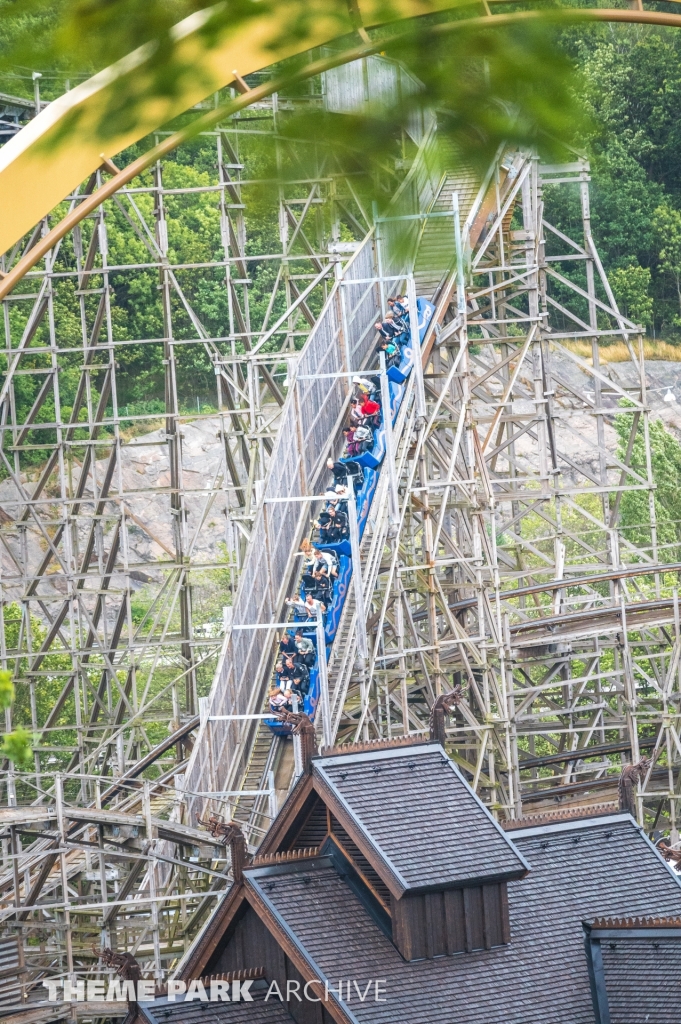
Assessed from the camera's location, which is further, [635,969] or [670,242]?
[670,242]

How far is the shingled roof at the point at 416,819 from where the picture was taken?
13031 millimetres

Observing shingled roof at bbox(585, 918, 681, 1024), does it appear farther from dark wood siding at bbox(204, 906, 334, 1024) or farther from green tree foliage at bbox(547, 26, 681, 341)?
green tree foliage at bbox(547, 26, 681, 341)

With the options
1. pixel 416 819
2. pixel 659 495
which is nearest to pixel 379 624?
pixel 416 819

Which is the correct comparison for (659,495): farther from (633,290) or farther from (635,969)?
(635,969)

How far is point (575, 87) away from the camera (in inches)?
158

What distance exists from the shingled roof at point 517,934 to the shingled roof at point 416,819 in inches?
20.8

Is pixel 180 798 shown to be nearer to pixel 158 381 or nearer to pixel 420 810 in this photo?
pixel 420 810

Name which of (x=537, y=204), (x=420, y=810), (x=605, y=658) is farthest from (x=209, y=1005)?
(x=605, y=658)

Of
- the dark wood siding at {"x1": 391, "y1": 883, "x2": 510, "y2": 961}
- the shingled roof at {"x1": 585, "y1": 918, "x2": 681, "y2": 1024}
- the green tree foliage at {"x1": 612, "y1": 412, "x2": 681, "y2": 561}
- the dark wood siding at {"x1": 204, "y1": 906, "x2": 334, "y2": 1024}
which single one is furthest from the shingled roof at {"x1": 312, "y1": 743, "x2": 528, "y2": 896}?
the green tree foliage at {"x1": 612, "y1": 412, "x2": 681, "y2": 561}

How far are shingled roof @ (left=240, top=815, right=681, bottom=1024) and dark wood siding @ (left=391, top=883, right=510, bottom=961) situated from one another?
9 centimetres

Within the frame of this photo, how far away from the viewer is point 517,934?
13.3 metres

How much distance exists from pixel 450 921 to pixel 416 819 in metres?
0.93

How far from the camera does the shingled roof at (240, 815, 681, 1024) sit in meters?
12.4

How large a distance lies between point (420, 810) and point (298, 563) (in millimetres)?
6509
